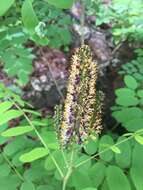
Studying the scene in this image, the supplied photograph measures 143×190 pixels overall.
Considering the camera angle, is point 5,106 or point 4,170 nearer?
point 5,106

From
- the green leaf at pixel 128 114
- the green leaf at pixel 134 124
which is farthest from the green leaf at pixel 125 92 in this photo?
the green leaf at pixel 134 124

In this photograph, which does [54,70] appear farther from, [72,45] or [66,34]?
[66,34]

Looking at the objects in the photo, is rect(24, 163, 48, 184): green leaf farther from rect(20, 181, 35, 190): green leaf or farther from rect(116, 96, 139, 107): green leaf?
rect(116, 96, 139, 107): green leaf

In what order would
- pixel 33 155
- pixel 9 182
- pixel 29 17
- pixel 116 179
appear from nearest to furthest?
pixel 29 17 → pixel 33 155 → pixel 116 179 → pixel 9 182

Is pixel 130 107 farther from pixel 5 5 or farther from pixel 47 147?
pixel 5 5

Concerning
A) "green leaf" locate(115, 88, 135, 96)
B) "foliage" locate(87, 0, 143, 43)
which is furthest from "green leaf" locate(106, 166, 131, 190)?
"foliage" locate(87, 0, 143, 43)

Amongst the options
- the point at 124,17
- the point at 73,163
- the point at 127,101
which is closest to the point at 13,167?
the point at 73,163

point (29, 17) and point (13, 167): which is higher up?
point (29, 17)
